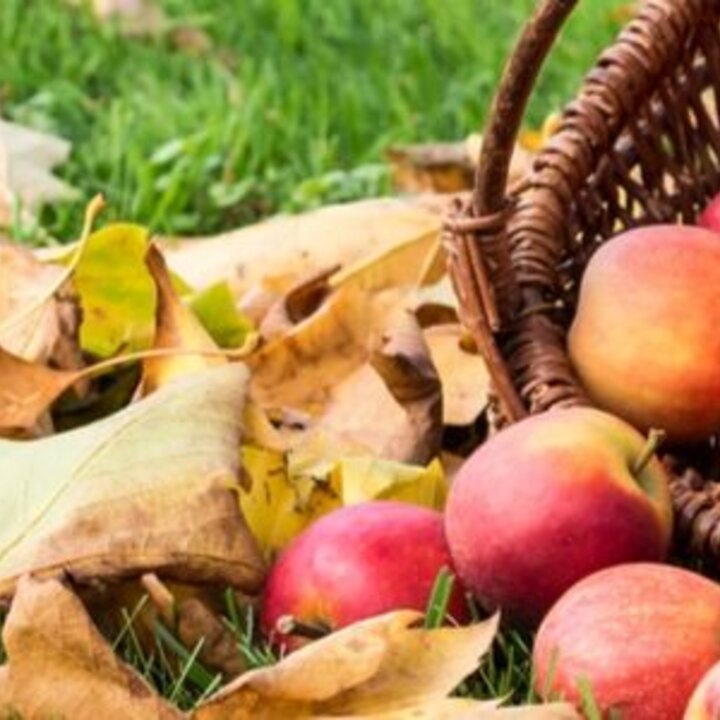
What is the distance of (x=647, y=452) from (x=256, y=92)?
158cm

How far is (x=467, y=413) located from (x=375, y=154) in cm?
100

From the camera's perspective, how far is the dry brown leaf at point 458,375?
223 cm

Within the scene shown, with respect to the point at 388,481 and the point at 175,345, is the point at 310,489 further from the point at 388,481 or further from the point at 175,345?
the point at 175,345

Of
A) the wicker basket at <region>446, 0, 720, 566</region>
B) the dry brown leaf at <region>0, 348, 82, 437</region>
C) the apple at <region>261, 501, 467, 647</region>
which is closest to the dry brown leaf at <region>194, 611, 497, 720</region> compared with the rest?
the apple at <region>261, 501, 467, 647</region>

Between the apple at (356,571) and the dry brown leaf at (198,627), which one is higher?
the apple at (356,571)

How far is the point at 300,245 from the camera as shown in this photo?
2.62 m

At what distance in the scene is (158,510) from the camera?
70.8 inches

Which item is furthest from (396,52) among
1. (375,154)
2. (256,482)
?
(256,482)

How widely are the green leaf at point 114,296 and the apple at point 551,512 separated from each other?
1.81 ft

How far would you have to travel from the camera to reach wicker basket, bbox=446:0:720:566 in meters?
1.87

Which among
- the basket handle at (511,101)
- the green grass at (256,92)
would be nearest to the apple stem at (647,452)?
the basket handle at (511,101)

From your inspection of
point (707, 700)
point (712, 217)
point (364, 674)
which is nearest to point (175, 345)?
point (712, 217)

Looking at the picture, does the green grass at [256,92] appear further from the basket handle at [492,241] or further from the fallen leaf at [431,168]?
the basket handle at [492,241]

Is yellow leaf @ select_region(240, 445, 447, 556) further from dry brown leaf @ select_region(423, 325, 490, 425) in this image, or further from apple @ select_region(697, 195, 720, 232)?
apple @ select_region(697, 195, 720, 232)
